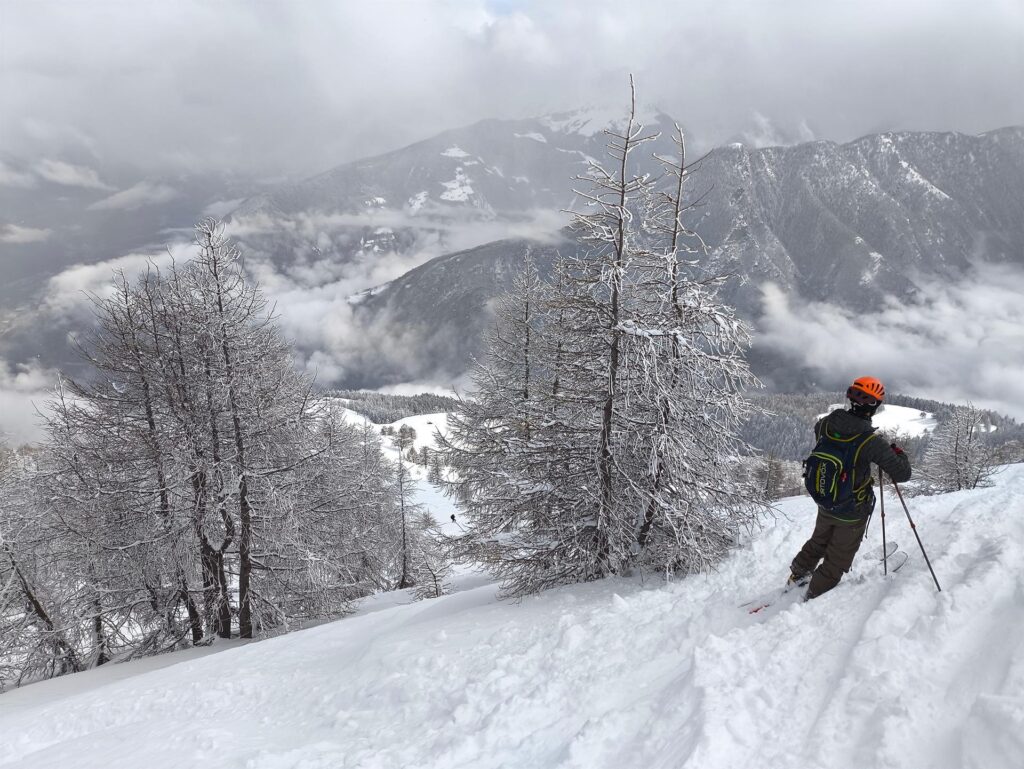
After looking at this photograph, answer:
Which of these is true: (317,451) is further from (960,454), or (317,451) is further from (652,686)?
(960,454)

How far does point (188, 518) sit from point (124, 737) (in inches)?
247

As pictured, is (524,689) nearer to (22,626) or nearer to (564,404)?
(564,404)

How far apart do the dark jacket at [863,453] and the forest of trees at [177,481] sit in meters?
9.40

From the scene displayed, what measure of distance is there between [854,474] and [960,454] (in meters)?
31.9

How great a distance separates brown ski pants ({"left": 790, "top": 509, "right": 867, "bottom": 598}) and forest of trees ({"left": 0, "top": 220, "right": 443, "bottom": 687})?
28.9 ft

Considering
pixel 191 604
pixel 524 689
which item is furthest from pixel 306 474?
pixel 524 689

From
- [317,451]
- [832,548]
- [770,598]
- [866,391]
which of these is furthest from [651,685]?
[317,451]

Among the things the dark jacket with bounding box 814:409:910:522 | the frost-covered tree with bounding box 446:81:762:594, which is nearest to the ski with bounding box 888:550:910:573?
the dark jacket with bounding box 814:409:910:522

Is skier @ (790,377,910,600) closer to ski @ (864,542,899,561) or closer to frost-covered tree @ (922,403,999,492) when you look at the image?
ski @ (864,542,899,561)

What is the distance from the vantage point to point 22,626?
15258 millimetres

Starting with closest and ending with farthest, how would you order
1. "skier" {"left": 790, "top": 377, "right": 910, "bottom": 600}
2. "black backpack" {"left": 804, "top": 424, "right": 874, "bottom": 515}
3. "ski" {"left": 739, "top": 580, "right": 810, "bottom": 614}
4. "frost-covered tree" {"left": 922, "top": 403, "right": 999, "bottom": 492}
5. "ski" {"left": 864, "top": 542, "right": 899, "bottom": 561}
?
1. "skier" {"left": 790, "top": 377, "right": 910, "bottom": 600}
2. "black backpack" {"left": 804, "top": 424, "right": 874, "bottom": 515}
3. "ski" {"left": 739, "top": 580, "right": 810, "bottom": 614}
4. "ski" {"left": 864, "top": 542, "right": 899, "bottom": 561}
5. "frost-covered tree" {"left": 922, "top": 403, "right": 999, "bottom": 492}

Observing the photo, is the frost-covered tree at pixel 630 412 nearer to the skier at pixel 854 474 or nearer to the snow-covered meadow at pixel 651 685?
the snow-covered meadow at pixel 651 685

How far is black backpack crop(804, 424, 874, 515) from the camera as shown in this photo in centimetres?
551

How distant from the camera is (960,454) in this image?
1127 inches
